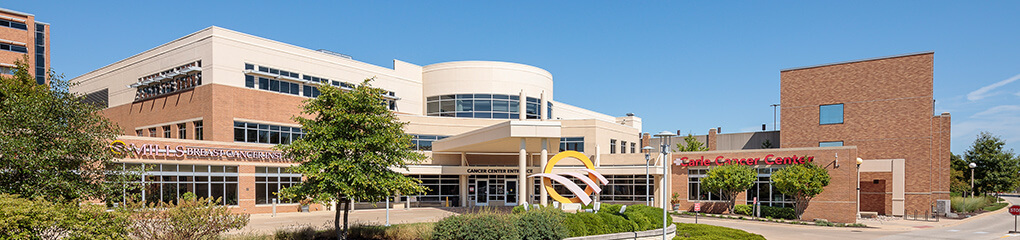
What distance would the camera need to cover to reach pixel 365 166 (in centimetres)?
1866

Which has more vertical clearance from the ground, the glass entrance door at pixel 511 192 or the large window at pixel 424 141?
the large window at pixel 424 141

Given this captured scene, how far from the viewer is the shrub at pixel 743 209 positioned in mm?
38856

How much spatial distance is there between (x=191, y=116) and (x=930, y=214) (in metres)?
48.0

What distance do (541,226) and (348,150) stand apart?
634cm

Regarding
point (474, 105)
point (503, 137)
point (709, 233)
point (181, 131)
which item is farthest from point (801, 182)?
point (181, 131)

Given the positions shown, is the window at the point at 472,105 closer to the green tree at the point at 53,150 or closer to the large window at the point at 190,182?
the large window at the point at 190,182

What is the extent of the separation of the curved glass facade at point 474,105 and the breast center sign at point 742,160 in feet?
45.7

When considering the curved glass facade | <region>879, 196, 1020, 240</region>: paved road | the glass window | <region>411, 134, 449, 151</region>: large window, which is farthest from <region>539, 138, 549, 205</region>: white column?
the glass window

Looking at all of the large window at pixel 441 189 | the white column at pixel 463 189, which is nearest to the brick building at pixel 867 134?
the white column at pixel 463 189

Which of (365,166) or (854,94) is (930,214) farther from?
(365,166)

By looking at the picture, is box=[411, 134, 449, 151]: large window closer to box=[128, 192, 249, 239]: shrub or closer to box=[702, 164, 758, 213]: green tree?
box=[702, 164, 758, 213]: green tree

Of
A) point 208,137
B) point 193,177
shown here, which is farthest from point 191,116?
point 193,177

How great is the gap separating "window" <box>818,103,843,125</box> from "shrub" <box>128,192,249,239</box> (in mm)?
40176

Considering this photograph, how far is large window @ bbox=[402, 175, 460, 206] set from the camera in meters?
45.2
